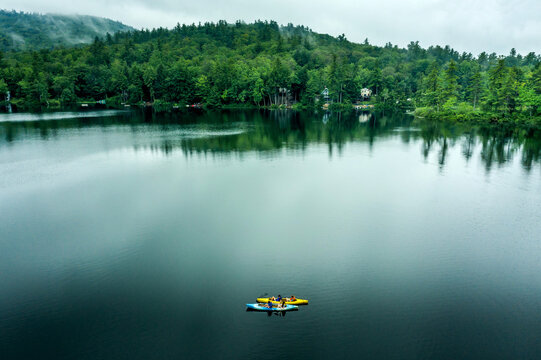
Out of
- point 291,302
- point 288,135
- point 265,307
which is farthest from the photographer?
point 288,135

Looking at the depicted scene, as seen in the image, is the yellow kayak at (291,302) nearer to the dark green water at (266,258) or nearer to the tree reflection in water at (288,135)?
the dark green water at (266,258)

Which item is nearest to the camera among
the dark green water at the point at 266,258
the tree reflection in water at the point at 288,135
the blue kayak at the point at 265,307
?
the dark green water at the point at 266,258

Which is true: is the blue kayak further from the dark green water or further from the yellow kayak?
the dark green water

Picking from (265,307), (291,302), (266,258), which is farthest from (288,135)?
(265,307)

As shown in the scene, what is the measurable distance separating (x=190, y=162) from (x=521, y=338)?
31671 millimetres

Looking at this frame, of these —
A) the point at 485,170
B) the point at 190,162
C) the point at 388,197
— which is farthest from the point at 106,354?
the point at 485,170

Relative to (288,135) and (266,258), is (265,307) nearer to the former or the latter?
(266,258)

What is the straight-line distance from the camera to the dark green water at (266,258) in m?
13.3

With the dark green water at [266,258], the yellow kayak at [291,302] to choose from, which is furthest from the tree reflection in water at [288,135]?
the yellow kayak at [291,302]

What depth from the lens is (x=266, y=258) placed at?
60.5ft

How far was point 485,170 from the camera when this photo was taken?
36.2 meters

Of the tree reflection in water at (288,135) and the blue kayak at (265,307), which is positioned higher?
the tree reflection in water at (288,135)

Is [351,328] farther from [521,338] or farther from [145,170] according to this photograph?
[145,170]

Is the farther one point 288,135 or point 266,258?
point 288,135
